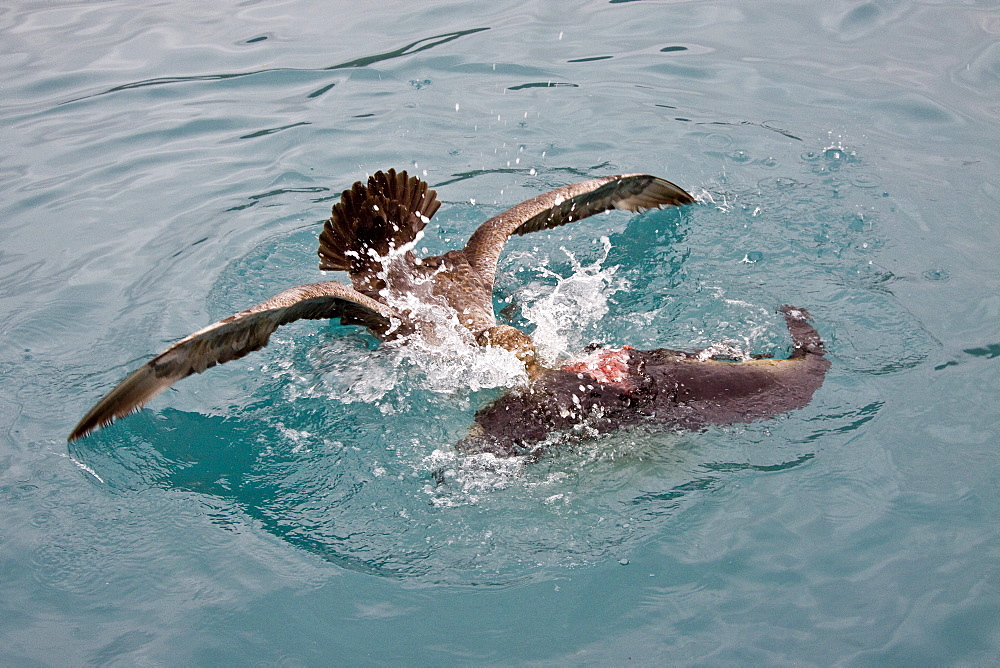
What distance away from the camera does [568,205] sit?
18.3 feet

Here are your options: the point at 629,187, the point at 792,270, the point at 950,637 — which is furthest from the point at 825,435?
the point at 629,187

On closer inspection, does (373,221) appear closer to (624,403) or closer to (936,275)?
(624,403)

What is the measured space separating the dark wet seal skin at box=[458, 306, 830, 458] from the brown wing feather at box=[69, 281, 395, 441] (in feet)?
3.41

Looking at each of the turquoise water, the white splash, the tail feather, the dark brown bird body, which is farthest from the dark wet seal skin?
the tail feather

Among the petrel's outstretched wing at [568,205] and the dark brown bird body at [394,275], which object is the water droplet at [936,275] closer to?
the petrel's outstretched wing at [568,205]

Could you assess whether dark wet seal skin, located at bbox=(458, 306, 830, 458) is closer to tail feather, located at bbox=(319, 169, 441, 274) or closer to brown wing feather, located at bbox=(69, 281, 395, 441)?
brown wing feather, located at bbox=(69, 281, 395, 441)

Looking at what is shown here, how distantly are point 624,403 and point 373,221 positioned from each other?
194cm

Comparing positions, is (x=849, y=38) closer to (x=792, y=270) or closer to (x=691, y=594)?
(x=792, y=270)

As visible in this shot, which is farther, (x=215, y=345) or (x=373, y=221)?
(x=373, y=221)

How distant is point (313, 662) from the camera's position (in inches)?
127

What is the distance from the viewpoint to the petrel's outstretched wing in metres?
5.36

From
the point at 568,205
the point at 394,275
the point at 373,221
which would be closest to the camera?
the point at 373,221

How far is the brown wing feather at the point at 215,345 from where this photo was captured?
142 inches

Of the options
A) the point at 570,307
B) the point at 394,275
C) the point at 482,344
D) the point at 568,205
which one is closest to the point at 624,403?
the point at 482,344
